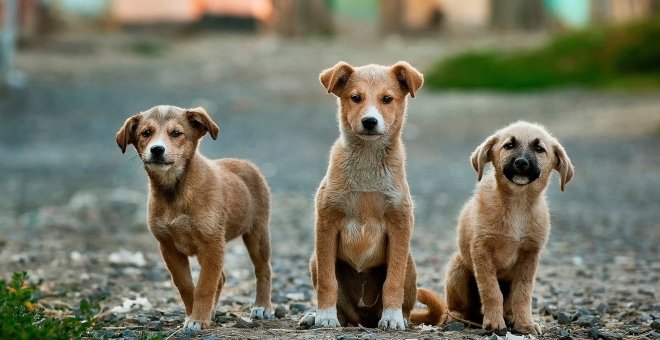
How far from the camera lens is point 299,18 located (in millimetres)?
30016

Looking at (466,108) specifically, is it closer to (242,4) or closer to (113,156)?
(113,156)

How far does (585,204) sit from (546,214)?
761 centimetres

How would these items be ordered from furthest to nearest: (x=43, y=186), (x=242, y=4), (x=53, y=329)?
1. (x=242, y=4)
2. (x=43, y=186)
3. (x=53, y=329)

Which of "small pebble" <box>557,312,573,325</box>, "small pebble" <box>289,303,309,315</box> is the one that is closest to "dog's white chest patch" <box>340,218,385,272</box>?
"small pebble" <box>289,303,309,315</box>

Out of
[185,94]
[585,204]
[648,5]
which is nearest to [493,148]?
[585,204]

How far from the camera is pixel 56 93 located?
24.6 meters

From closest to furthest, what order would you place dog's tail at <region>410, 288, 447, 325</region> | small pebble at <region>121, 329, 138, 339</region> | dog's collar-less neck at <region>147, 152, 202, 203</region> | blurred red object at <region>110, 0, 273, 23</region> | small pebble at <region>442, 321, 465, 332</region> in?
small pebble at <region>121, 329, 138, 339</region> < dog's collar-less neck at <region>147, 152, 202, 203</region> < small pebble at <region>442, 321, 465, 332</region> < dog's tail at <region>410, 288, 447, 325</region> < blurred red object at <region>110, 0, 273, 23</region>

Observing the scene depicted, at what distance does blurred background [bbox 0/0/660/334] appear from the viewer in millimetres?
9812

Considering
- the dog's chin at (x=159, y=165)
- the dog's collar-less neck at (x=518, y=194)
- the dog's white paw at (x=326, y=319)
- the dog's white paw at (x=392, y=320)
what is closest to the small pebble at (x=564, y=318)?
the dog's collar-less neck at (x=518, y=194)

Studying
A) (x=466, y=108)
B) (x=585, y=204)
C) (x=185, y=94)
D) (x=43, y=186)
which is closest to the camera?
(x=585, y=204)

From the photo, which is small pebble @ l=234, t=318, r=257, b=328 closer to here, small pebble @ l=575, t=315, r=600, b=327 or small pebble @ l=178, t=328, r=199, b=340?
small pebble @ l=178, t=328, r=199, b=340

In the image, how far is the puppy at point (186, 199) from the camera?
20.9 ft

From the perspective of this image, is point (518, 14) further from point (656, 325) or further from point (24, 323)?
point (24, 323)

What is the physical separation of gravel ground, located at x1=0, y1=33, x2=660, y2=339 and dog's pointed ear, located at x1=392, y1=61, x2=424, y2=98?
139 cm
